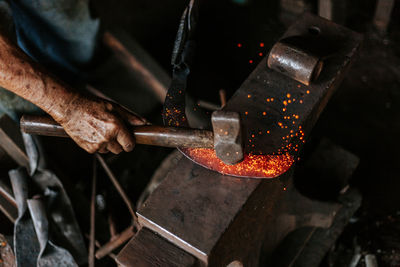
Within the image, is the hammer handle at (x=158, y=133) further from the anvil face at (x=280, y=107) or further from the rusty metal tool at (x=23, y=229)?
the rusty metal tool at (x=23, y=229)

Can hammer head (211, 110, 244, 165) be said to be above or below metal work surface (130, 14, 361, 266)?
above

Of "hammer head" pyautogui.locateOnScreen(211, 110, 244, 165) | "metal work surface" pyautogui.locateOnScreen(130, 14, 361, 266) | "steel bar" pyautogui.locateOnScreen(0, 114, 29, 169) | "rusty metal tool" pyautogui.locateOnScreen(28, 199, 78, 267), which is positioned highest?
"hammer head" pyautogui.locateOnScreen(211, 110, 244, 165)

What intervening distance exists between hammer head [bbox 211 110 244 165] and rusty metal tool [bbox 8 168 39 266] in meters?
1.64

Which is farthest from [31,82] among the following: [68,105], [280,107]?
[280,107]

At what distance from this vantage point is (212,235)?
6.32ft

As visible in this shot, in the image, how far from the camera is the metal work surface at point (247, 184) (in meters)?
1.96

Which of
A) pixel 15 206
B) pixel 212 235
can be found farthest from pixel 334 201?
pixel 15 206

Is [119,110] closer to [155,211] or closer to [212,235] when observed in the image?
[155,211]

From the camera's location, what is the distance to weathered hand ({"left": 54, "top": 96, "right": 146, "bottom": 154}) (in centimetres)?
222

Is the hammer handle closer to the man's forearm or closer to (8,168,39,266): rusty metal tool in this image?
the man's forearm

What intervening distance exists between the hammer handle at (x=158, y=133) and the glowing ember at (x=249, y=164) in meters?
0.09

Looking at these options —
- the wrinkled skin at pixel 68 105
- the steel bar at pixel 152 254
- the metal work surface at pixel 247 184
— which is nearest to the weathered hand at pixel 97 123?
the wrinkled skin at pixel 68 105

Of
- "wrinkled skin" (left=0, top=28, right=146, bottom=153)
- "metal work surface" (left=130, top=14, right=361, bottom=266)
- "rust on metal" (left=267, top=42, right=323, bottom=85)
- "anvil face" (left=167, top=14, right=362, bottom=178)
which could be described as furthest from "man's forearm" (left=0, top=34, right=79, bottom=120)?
"rust on metal" (left=267, top=42, right=323, bottom=85)

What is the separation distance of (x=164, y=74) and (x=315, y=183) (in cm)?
167
